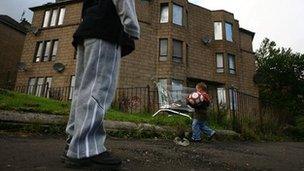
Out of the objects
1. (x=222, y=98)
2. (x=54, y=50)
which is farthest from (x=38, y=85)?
(x=222, y=98)

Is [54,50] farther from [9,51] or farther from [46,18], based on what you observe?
[9,51]

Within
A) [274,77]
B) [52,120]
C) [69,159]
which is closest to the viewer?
[69,159]

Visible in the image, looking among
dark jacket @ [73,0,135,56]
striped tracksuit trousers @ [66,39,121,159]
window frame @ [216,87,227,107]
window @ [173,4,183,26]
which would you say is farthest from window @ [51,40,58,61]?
striped tracksuit trousers @ [66,39,121,159]

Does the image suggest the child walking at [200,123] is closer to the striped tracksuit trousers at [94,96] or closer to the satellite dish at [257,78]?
the striped tracksuit trousers at [94,96]

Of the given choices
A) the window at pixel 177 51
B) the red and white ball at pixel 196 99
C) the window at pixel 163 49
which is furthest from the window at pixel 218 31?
the red and white ball at pixel 196 99

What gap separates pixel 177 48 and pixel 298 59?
1608cm

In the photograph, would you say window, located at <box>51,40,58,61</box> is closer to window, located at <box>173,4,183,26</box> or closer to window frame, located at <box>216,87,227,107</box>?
window, located at <box>173,4,183,26</box>

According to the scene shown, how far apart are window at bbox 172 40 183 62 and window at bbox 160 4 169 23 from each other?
198 centimetres

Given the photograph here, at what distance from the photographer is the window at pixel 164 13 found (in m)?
27.5

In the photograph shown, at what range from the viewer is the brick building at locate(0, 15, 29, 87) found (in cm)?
3238

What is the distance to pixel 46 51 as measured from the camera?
92.0ft

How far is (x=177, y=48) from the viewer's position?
2683 centimetres

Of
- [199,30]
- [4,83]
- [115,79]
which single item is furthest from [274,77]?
[115,79]

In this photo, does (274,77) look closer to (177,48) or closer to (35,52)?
(177,48)
